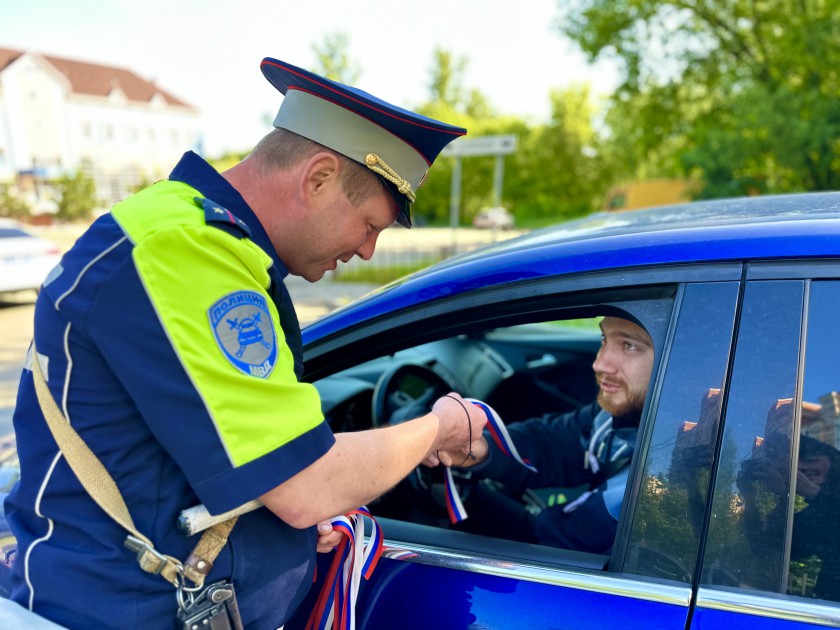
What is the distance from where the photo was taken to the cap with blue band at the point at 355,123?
1178 millimetres

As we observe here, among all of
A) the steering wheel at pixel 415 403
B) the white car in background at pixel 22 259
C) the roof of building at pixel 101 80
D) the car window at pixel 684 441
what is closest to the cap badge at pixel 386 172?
the car window at pixel 684 441

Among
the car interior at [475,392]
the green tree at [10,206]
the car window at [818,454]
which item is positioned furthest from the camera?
the green tree at [10,206]

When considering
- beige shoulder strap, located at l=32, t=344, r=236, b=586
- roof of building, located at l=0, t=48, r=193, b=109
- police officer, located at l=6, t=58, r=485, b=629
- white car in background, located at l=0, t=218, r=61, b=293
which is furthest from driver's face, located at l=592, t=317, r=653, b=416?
roof of building, located at l=0, t=48, r=193, b=109

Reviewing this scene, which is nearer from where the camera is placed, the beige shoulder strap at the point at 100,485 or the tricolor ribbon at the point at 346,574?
the beige shoulder strap at the point at 100,485

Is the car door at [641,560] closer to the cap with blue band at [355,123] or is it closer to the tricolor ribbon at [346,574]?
the tricolor ribbon at [346,574]

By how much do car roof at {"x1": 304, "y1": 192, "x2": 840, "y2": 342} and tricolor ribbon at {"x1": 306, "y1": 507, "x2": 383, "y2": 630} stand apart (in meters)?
0.49

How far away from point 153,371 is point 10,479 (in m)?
1.18

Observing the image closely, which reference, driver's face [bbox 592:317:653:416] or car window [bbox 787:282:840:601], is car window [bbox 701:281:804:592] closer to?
car window [bbox 787:282:840:601]

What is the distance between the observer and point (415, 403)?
2.10 m

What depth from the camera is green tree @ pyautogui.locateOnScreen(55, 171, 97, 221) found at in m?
29.8

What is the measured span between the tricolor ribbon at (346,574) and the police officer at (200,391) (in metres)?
0.08

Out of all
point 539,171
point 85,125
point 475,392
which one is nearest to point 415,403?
point 475,392

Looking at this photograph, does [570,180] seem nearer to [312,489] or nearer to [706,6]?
[706,6]

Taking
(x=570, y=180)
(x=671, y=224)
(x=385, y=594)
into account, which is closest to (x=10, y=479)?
(x=385, y=594)
